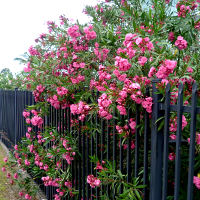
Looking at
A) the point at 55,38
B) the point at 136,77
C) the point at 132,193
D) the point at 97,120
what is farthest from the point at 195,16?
the point at 55,38

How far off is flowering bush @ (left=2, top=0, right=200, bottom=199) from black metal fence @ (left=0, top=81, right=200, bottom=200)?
9cm

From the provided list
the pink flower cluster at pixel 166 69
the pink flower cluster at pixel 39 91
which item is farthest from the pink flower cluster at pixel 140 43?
the pink flower cluster at pixel 39 91

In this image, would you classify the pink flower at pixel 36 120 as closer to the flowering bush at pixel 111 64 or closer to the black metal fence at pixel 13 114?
the flowering bush at pixel 111 64

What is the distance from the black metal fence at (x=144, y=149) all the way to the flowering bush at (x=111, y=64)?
0.30ft

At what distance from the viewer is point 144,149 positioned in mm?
2262

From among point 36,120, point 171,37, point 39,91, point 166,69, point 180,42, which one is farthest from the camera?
point 36,120

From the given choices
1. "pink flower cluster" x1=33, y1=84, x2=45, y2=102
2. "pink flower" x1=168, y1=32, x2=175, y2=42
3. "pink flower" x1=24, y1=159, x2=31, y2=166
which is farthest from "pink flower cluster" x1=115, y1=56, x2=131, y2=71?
"pink flower" x1=24, y1=159, x2=31, y2=166

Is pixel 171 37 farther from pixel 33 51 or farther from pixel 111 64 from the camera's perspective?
pixel 33 51

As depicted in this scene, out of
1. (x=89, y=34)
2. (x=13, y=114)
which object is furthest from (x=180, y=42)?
(x=13, y=114)

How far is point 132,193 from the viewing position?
225cm

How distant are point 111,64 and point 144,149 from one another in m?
1.48

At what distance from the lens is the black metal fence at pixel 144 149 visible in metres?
1.81

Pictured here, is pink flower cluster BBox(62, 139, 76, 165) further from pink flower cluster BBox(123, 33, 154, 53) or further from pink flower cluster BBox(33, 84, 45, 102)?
pink flower cluster BBox(123, 33, 154, 53)

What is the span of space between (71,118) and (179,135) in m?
2.03
